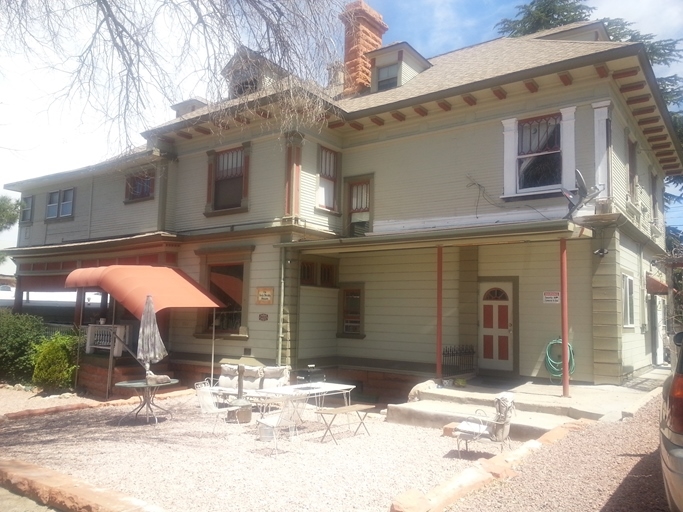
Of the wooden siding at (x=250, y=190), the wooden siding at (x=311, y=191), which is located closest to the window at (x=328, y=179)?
the wooden siding at (x=311, y=191)

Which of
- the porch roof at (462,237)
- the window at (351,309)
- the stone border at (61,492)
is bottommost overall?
the stone border at (61,492)

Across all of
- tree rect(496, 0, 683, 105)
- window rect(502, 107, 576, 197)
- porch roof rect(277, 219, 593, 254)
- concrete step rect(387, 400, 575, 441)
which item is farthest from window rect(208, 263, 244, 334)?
tree rect(496, 0, 683, 105)

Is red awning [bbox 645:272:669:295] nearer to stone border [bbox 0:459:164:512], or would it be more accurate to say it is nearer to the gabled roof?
the gabled roof

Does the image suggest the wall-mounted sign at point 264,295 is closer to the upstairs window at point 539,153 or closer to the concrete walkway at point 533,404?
the concrete walkway at point 533,404

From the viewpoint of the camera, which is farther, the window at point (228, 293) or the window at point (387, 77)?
the window at point (387, 77)

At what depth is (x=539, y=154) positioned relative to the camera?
499 inches

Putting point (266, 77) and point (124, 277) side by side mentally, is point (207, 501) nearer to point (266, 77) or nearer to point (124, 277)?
point (266, 77)

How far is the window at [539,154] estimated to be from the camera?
12.3 metres

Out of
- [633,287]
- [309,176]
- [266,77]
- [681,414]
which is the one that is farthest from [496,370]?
[681,414]

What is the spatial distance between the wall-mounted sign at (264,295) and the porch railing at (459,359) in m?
4.35

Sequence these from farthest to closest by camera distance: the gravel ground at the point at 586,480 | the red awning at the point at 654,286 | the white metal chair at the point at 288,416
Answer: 1. the red awning at the point at 654,286
2. the white metal chair at the point at 288,416
3. the gravel ground at the point at 586,480

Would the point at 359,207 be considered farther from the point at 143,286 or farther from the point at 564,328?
the point at 564,328

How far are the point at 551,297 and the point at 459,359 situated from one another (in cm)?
248

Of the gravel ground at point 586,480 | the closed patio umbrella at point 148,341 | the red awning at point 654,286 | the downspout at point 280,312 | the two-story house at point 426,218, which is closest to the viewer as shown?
the gravel ground at point 586,480
